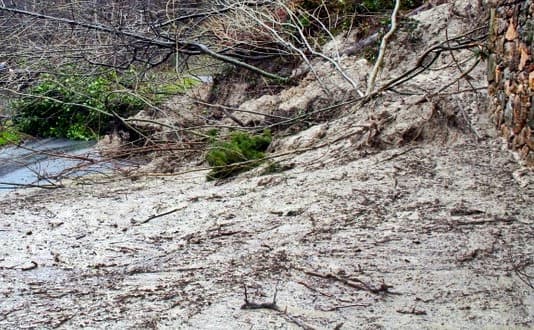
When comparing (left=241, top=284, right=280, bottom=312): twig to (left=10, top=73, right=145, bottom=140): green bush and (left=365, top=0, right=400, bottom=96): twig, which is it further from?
(left=10, top=73, right=145, bottom=140): green bush

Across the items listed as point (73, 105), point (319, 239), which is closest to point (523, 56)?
point (319, 239)

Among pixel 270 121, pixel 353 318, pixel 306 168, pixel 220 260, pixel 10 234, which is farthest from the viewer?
pixel 270 121

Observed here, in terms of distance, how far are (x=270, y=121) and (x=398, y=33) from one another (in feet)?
5.97

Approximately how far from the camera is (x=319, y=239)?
154 inches

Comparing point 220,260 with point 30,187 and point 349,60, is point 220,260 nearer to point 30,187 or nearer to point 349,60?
point 30,187

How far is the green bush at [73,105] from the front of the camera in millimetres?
8172

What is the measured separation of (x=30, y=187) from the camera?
683cm

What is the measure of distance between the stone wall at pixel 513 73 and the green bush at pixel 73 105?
4.05 metres

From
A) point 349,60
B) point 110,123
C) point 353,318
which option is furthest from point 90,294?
point 110,123

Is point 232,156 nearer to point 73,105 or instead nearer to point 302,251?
point 302,251

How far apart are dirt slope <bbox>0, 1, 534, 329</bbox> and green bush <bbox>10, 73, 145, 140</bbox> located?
7.11 ft

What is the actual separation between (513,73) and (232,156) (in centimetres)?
261

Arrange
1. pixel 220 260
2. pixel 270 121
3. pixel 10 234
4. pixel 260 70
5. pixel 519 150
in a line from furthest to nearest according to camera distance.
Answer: pixel 260 70 → pixel 270 121 → pixel 10 234 → pixel 519 150 → pixel 220 260

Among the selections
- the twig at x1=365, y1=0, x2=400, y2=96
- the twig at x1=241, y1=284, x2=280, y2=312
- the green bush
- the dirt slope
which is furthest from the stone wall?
the green bush
